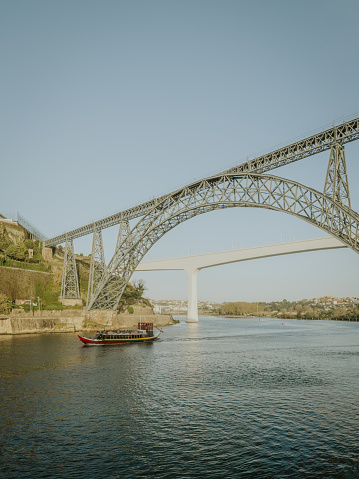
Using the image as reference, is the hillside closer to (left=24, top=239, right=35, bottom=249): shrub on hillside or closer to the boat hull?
(left=24, top=239, right=35, bottom=249): shrub on hillside

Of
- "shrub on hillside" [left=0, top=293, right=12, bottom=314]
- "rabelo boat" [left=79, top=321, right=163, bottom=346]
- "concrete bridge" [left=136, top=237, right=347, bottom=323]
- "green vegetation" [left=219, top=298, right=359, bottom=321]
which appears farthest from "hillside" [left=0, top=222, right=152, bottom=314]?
"green vegetation" [left=219, top=298, right=359, bottom=321]

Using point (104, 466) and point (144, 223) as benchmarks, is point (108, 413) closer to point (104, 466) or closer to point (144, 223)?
point (104, 466)

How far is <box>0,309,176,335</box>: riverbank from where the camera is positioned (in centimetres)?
4655

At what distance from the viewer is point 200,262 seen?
91375 mm

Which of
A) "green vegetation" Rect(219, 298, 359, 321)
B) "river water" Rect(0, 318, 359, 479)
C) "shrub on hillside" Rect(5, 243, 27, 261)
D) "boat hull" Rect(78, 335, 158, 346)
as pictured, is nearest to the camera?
"river water" Rect(0, 318, 359, 479)

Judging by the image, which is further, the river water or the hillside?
the hillside

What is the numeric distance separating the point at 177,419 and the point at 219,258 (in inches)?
2941

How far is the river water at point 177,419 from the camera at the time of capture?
11000 millimetres

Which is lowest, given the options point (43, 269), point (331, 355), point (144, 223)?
point (331, 355)

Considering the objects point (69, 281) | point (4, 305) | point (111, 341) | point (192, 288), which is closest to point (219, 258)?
point (192, 288)

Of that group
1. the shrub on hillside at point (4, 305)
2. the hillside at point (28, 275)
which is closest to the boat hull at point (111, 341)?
the shrub on hillside at point (4, 305)

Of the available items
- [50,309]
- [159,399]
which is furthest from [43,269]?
[159,399]

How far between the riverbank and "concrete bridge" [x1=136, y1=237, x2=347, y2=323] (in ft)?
116

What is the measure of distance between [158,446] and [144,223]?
36.8 m
